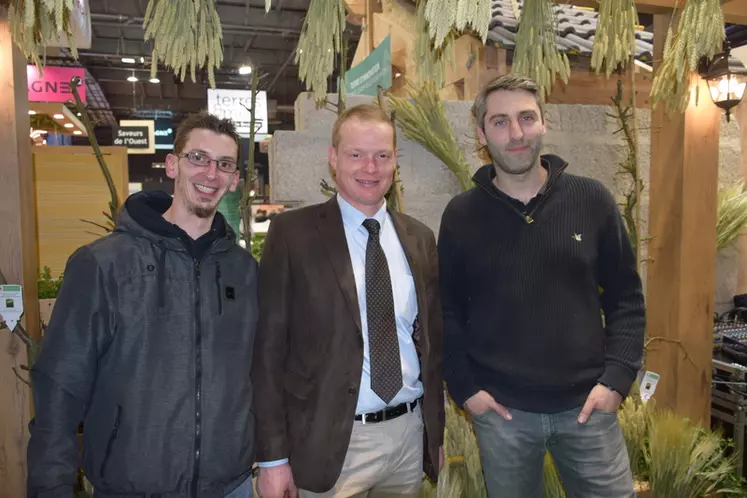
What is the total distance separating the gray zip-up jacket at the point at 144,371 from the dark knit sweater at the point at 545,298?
70 centimetres

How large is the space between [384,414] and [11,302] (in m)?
1.79

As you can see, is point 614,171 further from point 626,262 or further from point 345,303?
point 345,303

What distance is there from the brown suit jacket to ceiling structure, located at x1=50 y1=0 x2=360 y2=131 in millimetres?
3188

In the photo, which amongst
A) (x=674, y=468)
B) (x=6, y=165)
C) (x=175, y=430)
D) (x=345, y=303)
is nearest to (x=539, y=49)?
(x=345, y=303)

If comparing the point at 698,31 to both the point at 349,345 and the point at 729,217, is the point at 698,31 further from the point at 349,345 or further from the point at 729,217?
the point at 729,217

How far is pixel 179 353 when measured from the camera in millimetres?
1431

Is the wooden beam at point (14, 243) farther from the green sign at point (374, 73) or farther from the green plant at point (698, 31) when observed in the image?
the green plant at point (698, 31)

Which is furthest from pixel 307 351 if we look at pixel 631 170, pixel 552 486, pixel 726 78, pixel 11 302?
pixel 726 78

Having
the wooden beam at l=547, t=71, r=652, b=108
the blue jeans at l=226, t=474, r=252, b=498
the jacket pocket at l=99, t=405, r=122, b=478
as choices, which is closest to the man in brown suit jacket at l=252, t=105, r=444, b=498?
the blue jeans at l=226, t=474, r=252, b=498

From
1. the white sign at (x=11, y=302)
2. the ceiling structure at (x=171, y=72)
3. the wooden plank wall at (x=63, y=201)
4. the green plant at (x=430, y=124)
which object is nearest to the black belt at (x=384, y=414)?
the green plant at (x=430, y=124)

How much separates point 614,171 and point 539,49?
83.1 inches

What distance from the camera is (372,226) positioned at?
169cm

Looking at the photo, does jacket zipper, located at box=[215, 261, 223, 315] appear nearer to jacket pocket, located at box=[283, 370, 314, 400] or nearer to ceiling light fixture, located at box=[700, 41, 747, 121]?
jacket pocket, located at box=[283, 370, 314, 400]

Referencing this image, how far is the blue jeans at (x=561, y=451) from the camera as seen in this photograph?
169 cm
